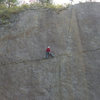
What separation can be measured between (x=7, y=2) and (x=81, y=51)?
23.1 ft

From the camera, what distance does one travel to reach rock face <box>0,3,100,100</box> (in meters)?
10.9

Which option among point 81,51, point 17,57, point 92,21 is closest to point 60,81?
point 81,51

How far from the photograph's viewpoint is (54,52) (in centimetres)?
1172

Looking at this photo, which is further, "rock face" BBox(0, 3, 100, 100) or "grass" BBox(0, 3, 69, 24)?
"grass" BBox(0, 3, 69, 24)

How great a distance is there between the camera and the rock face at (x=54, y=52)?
1093cm

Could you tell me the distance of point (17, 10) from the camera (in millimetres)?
12930

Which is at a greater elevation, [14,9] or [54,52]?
[14,9]

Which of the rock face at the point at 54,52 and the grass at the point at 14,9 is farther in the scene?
the grass at the point at 14,9

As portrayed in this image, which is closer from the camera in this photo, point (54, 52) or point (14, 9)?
point (54, 52)

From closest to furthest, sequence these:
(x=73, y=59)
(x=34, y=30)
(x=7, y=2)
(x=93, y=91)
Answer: (x=93, y=91), (x=73, y=59), (x=34, y=30), (x=7, y=2)

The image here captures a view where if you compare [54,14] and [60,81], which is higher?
[54,14]

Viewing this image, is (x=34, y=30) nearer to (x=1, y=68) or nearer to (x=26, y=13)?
(x=26, y=13)

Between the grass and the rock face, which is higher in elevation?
the grass

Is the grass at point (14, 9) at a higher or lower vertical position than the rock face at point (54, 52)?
higher
